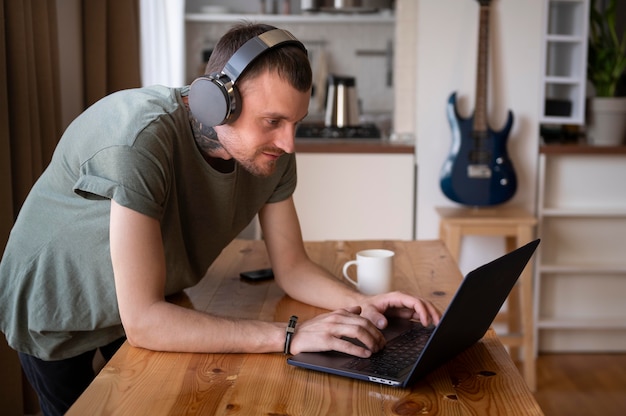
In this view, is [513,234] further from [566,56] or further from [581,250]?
[566,56]

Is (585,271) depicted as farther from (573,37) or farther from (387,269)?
(387,269)

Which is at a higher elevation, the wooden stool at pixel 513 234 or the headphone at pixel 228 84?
the headphone at pixel 228 84

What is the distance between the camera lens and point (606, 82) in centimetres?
382

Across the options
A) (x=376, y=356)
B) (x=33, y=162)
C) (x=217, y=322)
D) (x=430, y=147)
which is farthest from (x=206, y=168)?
(x=430, y=147)

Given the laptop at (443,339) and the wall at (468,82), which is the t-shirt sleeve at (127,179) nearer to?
the laptop at (443,339)

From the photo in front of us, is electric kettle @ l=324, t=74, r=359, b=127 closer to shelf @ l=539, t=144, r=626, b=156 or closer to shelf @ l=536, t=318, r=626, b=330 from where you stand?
shelf @ l=539, t=144, r=626, b=156

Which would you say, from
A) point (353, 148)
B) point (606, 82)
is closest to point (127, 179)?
point (353, 148)

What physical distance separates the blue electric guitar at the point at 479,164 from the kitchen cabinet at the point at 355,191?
23cm

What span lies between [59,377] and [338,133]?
241cm

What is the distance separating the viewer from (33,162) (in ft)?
7.89

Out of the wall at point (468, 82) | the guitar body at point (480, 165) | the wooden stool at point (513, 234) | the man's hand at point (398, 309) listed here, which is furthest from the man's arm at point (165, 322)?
the wall at point (468, 82)

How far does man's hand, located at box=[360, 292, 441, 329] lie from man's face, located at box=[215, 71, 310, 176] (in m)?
0.32

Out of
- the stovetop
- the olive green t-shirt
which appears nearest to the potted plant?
the stovetop

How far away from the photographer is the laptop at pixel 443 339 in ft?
3.85
